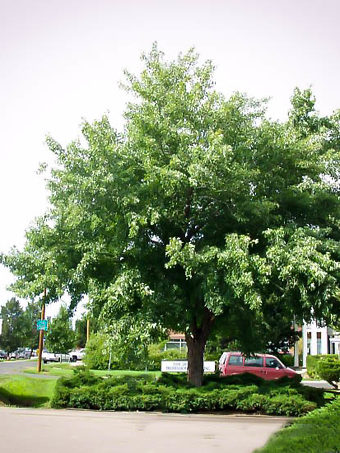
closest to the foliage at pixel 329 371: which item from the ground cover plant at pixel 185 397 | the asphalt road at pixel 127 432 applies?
the ground cover plant at pixel 185 397

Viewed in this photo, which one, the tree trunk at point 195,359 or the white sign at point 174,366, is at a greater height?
the tree trunk at point 195,359

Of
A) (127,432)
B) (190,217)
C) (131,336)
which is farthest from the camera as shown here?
(190,217)

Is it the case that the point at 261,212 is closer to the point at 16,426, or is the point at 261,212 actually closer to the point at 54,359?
the point at 16,426

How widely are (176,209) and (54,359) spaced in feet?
150

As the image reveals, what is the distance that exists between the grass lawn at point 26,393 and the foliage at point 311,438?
896 cm

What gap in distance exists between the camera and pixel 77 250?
14844mm

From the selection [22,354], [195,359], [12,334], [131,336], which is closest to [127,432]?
[131,336]

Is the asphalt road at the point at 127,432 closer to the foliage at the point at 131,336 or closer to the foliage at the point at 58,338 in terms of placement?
the foliage at the point at 131,336

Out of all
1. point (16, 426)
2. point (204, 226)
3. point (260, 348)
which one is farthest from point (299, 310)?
point (16, 426)

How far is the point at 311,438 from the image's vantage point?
7672mm

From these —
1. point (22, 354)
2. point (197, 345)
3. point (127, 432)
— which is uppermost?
point (197, 345)

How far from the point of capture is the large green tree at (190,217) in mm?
13500

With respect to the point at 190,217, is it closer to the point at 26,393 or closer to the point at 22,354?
the point at 26,393

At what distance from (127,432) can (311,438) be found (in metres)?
4.09
